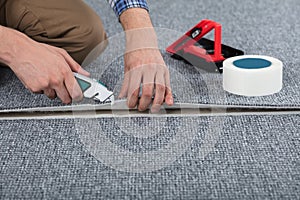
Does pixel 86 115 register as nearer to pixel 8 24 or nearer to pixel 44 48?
pixel 44 48

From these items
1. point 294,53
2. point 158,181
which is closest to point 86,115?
point 158,181

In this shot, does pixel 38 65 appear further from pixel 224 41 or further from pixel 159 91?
pixel 224 41

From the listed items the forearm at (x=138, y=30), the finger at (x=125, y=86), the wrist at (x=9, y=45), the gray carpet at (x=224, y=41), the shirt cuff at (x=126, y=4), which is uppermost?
the shirt cuff at (x=126, y=4)

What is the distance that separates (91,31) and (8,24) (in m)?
0.24

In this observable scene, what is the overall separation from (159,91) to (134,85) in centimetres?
6

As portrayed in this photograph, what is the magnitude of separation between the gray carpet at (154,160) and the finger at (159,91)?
38 millimetres

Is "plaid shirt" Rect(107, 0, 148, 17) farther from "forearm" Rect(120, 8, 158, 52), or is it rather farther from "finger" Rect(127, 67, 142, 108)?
"finger" Rect(127, 67, 142, 108)

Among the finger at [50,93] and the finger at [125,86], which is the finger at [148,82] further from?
the finger at [50,93]

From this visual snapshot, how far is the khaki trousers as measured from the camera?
158 centimetres

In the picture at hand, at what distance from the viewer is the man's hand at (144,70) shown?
1269 mm

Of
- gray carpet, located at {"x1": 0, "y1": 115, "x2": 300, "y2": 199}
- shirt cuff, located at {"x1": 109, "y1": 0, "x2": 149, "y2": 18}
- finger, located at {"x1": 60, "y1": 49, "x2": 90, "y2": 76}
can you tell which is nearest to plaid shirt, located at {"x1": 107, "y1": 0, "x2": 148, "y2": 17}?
shirt cuff, located at {"x1": 109, "y1": 0, "x2": 149, "y2": 18}

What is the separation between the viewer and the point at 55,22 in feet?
5.26

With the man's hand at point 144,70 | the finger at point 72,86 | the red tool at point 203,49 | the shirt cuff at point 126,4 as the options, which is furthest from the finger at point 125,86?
the red tool at point 203,49

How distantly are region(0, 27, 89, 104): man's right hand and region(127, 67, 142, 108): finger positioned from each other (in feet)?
0.41
